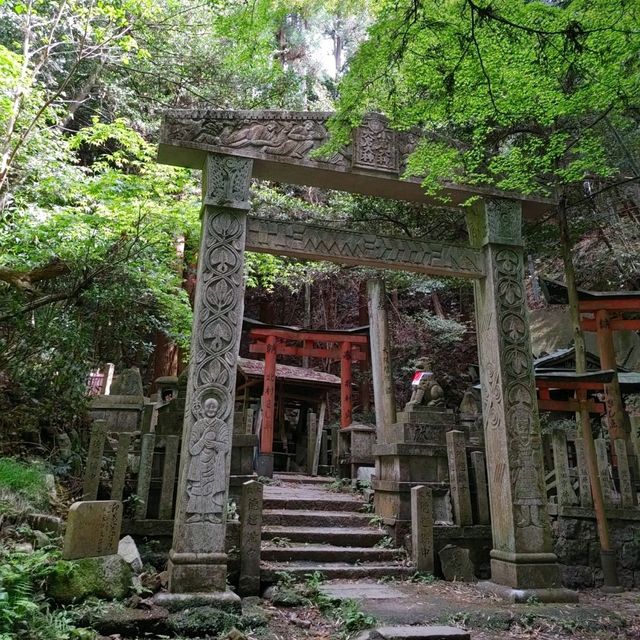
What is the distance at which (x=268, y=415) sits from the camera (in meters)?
11.8

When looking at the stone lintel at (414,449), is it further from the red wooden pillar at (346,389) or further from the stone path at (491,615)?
the red wooden pillar at (346,389)

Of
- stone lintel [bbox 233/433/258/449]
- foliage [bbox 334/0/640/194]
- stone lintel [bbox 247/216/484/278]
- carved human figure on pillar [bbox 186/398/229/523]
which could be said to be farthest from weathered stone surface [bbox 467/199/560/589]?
stone lintel [bbox 233/433/258/449]

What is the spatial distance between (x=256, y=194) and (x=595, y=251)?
34.5ft

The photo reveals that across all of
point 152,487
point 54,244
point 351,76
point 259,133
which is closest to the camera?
point 351,76

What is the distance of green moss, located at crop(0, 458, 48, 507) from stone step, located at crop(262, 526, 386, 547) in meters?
2.55

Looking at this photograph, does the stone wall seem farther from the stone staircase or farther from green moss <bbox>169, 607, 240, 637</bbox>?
green moss <bbox>169, 607, 240, 637</bbox>

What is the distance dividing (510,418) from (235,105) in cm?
1020

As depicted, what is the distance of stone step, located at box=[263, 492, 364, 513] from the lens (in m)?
7.25

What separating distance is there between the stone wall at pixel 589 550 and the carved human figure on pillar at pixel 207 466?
5459 millimetres

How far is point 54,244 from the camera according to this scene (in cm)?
716

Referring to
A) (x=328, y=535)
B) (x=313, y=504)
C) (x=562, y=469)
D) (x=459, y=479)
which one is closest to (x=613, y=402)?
(x=562, y=469)

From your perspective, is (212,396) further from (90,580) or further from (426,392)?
(426,392)

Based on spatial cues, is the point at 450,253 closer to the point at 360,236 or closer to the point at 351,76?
the point at 360,236

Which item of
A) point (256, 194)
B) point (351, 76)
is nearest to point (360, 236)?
point (351, 76)
